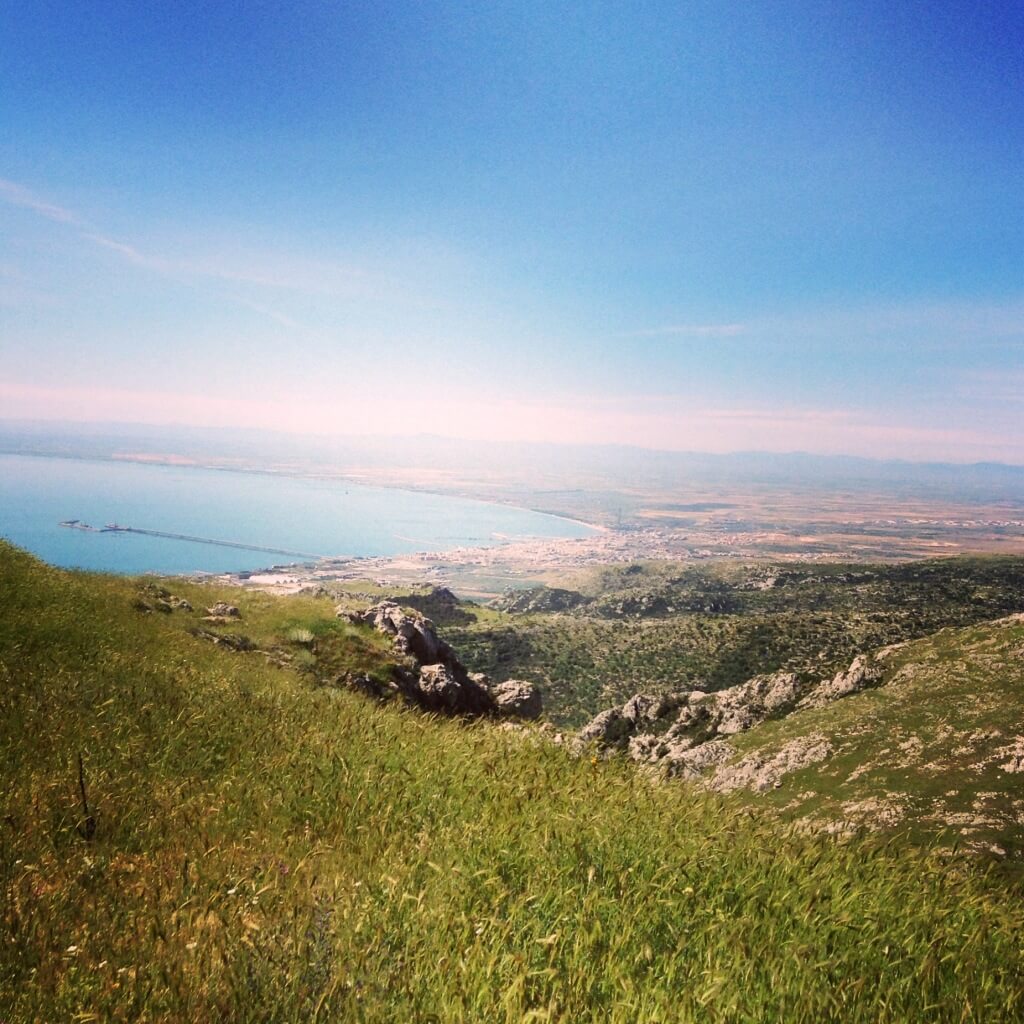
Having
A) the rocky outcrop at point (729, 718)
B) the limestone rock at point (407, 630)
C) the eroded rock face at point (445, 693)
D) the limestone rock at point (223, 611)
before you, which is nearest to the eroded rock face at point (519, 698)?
the limestone rock at point (407, 630)

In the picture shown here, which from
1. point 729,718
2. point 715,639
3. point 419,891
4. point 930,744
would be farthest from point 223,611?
point 715,639

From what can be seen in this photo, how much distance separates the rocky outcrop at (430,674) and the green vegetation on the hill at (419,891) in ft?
46.9

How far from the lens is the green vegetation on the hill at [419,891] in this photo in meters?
2.65

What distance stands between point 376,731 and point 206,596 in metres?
19.6

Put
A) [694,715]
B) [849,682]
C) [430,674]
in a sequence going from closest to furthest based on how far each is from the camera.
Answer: [430,674]
[849,682]
[694,715]

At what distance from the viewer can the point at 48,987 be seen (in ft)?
8.50

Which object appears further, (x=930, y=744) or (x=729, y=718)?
(x=729, y=718)

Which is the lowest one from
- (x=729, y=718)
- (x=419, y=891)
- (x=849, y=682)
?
(x=729, y=718)

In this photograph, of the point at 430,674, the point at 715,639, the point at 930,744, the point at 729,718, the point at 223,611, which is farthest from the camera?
the point at 715,639

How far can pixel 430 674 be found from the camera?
2395 centimetres

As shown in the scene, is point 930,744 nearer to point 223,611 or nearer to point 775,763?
point 775,763

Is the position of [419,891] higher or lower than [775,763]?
higher

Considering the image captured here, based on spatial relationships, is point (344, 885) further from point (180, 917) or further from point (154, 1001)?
point (154, 1001)

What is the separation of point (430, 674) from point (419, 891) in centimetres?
2113
